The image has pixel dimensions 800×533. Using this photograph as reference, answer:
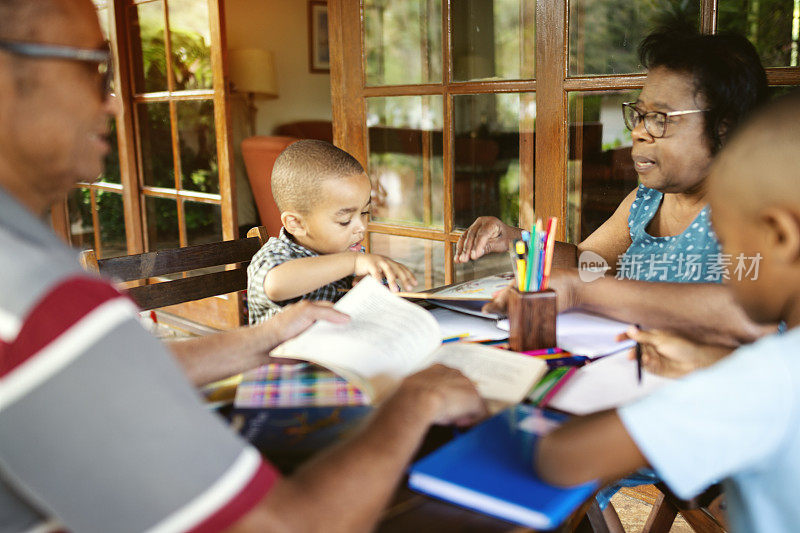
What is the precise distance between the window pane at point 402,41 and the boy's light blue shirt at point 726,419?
→ 2.09 meters

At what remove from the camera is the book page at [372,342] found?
955 millimetres

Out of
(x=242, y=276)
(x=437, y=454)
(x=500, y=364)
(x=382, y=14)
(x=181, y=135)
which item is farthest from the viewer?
(x=181, y=135)

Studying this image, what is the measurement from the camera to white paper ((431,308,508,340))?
1.19m

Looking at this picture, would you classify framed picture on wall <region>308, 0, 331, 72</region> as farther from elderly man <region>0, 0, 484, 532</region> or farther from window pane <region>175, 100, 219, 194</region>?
elderly man <region>0, 0, 484, 532</region>

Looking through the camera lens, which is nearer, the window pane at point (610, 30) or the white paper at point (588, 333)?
the white paper at point (588, 333)

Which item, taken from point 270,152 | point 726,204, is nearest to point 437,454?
point 726,204

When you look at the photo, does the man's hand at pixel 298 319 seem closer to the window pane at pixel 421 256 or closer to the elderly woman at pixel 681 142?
the elderly woman at pixel 681 142

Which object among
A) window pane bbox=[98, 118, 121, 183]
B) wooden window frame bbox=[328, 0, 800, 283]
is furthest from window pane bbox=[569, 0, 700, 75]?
window pane bbox=[98, 118, 121, 183]

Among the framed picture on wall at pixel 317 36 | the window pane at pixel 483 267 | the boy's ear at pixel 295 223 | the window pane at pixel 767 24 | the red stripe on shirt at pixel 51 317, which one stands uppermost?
the framed picture on wall at pixel 317 36

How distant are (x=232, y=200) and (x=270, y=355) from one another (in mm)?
2625

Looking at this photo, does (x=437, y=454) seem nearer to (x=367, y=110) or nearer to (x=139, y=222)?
(x=367, y=110)

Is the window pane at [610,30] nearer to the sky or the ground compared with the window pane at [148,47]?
nearer to the ground

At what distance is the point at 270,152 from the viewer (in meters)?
3.88

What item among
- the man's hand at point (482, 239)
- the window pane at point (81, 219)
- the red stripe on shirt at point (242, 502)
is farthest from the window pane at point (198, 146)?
the red stripe on shirt at point (242, 502)
